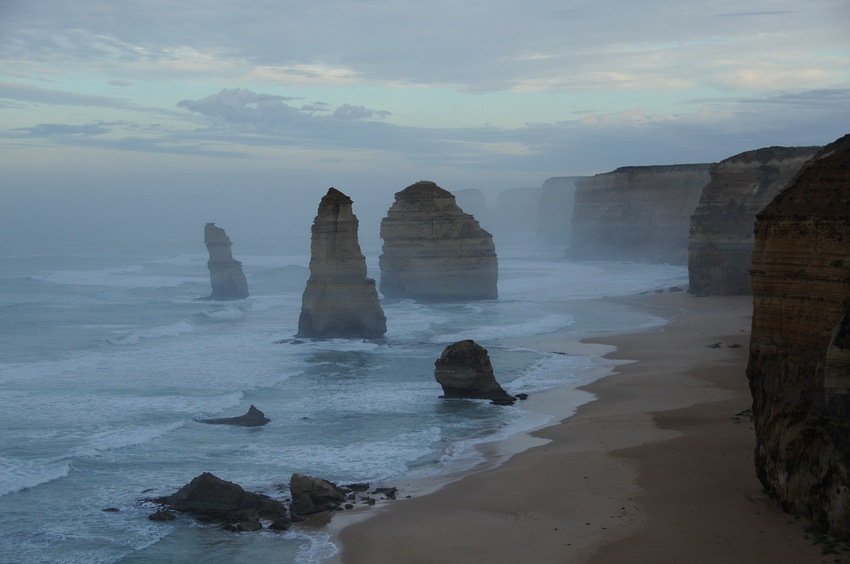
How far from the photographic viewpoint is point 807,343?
13.4 m

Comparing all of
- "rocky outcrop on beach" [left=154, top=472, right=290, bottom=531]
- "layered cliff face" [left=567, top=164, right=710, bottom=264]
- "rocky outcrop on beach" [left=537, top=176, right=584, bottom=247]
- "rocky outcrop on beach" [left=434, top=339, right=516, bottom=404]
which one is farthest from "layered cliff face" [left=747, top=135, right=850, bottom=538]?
"rocky outcrop on beach" [left=537, top=176, right=584, bottom=247]

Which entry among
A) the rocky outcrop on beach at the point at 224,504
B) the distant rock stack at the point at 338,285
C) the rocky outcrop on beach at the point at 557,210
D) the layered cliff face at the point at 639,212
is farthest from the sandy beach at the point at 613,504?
the rocky outcrop on beach at the point at 557,210

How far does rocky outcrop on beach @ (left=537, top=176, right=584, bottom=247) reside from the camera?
137000 millimetres

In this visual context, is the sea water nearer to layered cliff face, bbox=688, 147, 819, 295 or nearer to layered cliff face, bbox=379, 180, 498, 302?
layered cliff face, bbox=379, 180, 498, 302

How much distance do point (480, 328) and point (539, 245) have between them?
98741 mm

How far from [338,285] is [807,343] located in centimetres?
2890

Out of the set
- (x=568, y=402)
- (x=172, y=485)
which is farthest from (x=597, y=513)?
(x=568, y=402)

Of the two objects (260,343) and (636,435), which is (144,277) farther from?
(636,435)

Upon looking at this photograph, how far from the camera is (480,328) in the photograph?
148 ft

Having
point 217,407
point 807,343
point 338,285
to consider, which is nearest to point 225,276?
point 338,285

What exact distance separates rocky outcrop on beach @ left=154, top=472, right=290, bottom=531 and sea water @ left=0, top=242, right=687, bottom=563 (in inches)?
13.6

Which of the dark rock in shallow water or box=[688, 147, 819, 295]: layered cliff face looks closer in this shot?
the dark rock in shallow water

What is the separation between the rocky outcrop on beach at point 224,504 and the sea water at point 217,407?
0.34m

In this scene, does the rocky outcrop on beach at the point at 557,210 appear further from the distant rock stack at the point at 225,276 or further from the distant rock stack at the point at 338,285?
the distant rock stack at the point at 338,285
